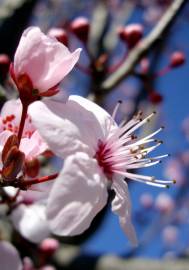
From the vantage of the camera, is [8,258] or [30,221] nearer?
[8,258]

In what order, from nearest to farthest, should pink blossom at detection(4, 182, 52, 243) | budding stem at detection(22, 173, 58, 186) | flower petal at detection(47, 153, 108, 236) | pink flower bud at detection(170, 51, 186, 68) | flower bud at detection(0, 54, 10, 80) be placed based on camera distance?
flower petal at detection(47, 153, 108, 236) → budding stem at detection(22, 173, 58, 186) → pink blossom at detection(4, 182, 52, 243) → flower bud at detection(0, 54, 10, 80) → pink flower bud at detection(170, 51, 186, 68)

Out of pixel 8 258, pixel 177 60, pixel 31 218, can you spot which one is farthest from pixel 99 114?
pixel 177 60

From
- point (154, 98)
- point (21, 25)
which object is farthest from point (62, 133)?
point (21, 25)

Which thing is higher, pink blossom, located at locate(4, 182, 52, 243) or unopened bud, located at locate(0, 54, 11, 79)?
unopened bud, located at locate(0, 54, 11, 79)

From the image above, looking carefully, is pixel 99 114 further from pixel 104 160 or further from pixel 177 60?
pixel 177 60

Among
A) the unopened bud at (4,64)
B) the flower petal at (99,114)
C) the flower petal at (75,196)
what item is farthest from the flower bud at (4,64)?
the flower petal at (75,196)

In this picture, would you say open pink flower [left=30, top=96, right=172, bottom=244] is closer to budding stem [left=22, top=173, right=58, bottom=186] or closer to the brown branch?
budding stem [left=22, top=173, right=58, bottom=186]

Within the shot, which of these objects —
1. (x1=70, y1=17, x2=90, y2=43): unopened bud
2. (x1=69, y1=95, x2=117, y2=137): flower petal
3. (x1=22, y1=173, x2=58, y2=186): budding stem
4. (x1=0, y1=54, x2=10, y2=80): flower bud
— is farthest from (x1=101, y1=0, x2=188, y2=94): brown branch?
(x1=22, y1=173, x2=58, y2=186): budding stem
